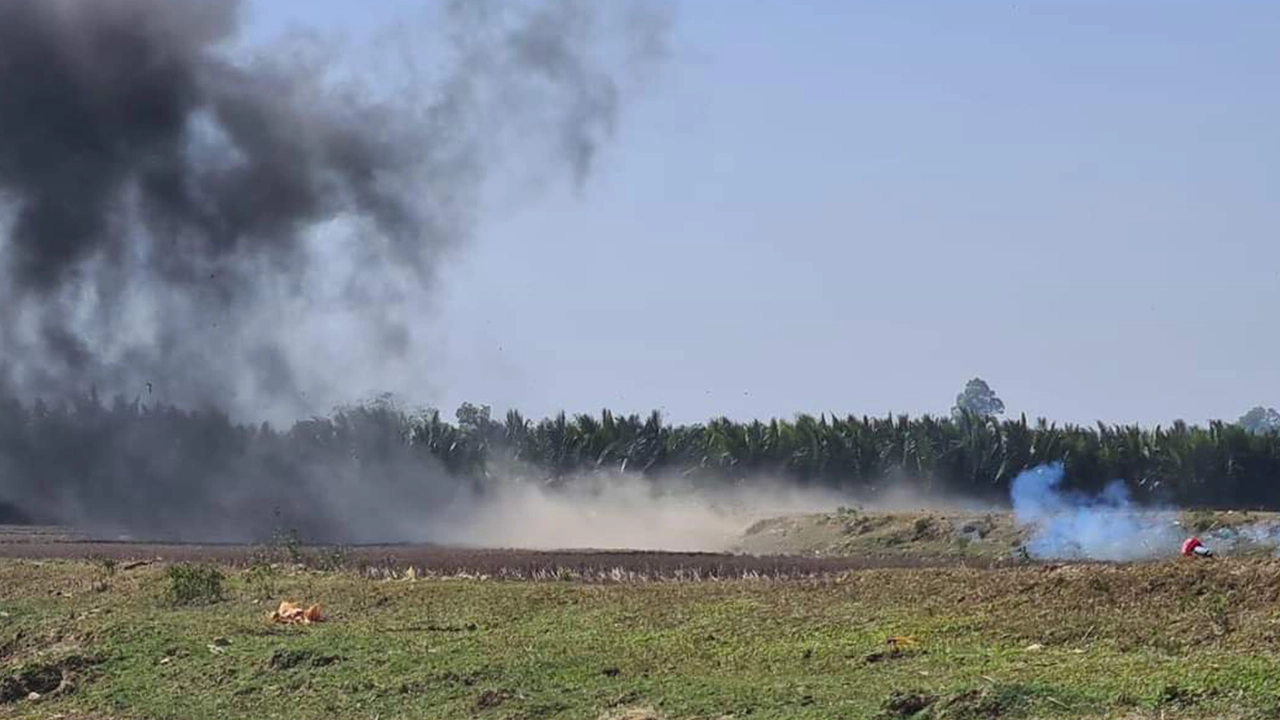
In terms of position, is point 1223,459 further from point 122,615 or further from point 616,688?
point 616,688

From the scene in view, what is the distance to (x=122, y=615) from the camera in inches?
1139

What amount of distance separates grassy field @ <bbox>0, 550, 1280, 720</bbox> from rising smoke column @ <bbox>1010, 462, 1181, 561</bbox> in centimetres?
1677

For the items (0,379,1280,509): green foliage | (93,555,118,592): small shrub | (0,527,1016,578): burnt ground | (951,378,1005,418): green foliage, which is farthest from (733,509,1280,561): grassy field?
(951,378,1005,418): green foliage

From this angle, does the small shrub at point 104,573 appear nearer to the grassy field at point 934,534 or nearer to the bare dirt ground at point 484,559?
the bare dirt ground at point 484,559

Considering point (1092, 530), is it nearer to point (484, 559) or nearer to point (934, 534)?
point (934, 534)

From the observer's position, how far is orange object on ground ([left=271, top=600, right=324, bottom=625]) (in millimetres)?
27039

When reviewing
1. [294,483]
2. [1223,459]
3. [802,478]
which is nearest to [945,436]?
[802,478]

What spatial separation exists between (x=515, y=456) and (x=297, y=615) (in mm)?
46250

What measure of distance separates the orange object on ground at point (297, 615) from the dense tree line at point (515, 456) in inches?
1366

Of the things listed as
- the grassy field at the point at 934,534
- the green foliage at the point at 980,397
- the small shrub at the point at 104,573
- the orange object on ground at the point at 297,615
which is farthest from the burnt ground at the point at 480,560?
the green foliage at the point at 980,397

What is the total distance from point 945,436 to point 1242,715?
58819mm

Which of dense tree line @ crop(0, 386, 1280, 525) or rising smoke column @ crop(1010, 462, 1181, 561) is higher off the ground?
dense tree line @ crop(0, 386, 1280, 525)

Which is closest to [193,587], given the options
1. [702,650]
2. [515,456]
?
[702,650]

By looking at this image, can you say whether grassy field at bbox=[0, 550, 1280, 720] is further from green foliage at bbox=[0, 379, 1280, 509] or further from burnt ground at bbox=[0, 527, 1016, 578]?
green foliage at bbox=[0, 379, 1280, 509]
